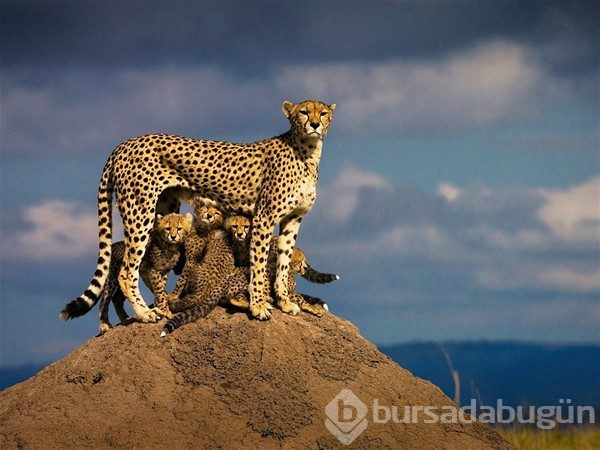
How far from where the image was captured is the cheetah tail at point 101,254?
10.7 meters

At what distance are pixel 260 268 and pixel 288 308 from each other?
44cm

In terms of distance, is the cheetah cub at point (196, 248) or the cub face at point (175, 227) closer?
the cheetah cub at point (196, 248)

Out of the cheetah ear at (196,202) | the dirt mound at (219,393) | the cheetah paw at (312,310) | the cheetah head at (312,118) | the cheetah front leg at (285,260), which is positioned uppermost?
the cheetah head at (312,118)

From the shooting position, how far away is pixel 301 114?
34.4ft

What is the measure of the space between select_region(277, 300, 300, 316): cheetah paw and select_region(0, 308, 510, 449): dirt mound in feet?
0.36

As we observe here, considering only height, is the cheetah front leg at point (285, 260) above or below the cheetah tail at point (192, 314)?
above

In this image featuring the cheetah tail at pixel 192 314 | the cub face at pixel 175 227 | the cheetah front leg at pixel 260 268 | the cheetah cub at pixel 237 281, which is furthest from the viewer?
the cub face at pixel 175 227

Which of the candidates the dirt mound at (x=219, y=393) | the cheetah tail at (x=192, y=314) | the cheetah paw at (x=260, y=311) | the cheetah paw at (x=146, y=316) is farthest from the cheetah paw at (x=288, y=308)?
the cheetah paw at (x=146, y=316)

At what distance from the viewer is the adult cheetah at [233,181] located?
34.3ft

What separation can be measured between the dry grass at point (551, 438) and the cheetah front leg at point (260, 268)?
3.66 m

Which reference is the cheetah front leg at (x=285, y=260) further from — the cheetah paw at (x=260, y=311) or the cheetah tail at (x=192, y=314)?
the cheetah tail at (x=192, y=314)

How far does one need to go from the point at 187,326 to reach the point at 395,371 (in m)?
1.94

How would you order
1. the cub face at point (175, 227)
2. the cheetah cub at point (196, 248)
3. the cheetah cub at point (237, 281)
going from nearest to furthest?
the cheetah cub at point (237, 281), the cheetah cub at point (196, 248), the cub face at point (175, 227)

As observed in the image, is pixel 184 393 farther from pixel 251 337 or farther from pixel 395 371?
pixel 395 371
